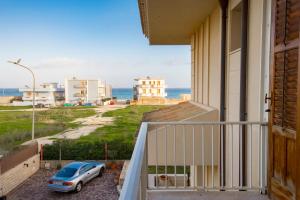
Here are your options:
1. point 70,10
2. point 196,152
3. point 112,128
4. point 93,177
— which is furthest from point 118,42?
point 196,152

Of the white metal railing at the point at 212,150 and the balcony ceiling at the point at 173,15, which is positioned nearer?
the white metal railing at the point at 212,150

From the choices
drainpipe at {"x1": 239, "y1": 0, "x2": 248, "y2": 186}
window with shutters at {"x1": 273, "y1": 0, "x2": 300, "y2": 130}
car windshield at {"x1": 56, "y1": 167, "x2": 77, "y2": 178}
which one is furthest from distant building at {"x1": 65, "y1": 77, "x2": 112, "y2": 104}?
window with shutters at {"x1": 273, "y1": 0, "x2": 300, "y2": 130}

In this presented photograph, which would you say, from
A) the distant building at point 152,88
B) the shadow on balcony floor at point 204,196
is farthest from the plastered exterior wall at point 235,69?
the distant building at point 152,88

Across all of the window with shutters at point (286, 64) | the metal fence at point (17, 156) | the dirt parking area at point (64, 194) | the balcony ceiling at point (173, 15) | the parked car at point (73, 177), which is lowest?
the dirt parking area at point (64, 194)

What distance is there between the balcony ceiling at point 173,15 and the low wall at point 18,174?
8.73 meters

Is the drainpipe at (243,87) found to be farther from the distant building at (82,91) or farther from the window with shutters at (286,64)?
the distant building at (82,91)

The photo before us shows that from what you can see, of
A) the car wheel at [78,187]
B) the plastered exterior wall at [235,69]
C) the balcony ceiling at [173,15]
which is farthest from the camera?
the car wheel at [78,187]

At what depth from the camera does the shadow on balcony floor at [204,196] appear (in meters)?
2.81

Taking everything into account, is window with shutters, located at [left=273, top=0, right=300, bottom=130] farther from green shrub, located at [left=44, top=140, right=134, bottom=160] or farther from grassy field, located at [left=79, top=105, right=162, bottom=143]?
grassy field, located at [left=79, top=105, right=162, bottom=143]

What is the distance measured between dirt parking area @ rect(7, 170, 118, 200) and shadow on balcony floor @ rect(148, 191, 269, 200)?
27.9ft

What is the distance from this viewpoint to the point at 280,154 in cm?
230

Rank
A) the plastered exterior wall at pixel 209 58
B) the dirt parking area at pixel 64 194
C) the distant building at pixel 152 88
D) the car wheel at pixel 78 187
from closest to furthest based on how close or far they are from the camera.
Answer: the plastered exterior wall at pixel 209 58
the dirt parking area at pixel 64 194
the car wheel at pixel 78 187
the distant building at pixel 152 88

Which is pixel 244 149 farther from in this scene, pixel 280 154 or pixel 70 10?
pixel 70 10

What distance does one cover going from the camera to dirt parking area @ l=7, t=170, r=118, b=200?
1120 cm
